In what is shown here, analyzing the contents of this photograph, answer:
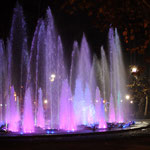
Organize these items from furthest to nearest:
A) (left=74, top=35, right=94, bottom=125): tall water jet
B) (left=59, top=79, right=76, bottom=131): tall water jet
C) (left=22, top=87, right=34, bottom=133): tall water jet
Answer: (left=74, top=35, right=94, bottom=125): tall water jet < (left=59, top=79, right=76, bottom=131): tall water jet < (left=22, top=87, right=34, bottom=133): tall water jet

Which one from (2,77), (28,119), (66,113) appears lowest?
(28,119)

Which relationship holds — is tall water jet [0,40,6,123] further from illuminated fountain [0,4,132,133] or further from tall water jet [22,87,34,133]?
tall water jet [22,87,34,133]

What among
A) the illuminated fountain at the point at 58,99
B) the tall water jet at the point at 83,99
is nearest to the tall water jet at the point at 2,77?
the illuminated fountain at the point at 58,99

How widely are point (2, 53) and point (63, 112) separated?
41.4ft

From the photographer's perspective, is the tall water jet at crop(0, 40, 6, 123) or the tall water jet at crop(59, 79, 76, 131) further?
the tall water jet at crop(0, 40, 6, 123)

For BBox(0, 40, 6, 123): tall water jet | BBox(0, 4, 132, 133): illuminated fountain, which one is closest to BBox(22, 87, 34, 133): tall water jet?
BBox(0, 4, 132, 133): illuminated fountain

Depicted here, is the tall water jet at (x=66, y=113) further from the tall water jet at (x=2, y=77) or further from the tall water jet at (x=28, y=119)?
the tall water jet at (x=2, y=77)

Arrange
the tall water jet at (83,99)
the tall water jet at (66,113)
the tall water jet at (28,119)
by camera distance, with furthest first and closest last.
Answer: the tall water jet at (83,99) < the tall water jet at (66,113) < the tall water jet at (28,119)

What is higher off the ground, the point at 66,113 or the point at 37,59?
the point at 37,59

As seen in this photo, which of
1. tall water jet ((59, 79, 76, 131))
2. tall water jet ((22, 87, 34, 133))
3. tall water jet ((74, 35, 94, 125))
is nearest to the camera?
tall water jet ((22, 87, 34, 133))

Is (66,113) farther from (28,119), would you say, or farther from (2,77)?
(2,77)

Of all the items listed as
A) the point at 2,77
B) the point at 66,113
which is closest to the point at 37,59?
the point at 2,77

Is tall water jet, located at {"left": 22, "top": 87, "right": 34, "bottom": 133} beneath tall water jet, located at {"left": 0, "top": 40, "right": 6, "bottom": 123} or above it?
beneath

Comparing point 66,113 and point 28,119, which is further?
point 66,113
